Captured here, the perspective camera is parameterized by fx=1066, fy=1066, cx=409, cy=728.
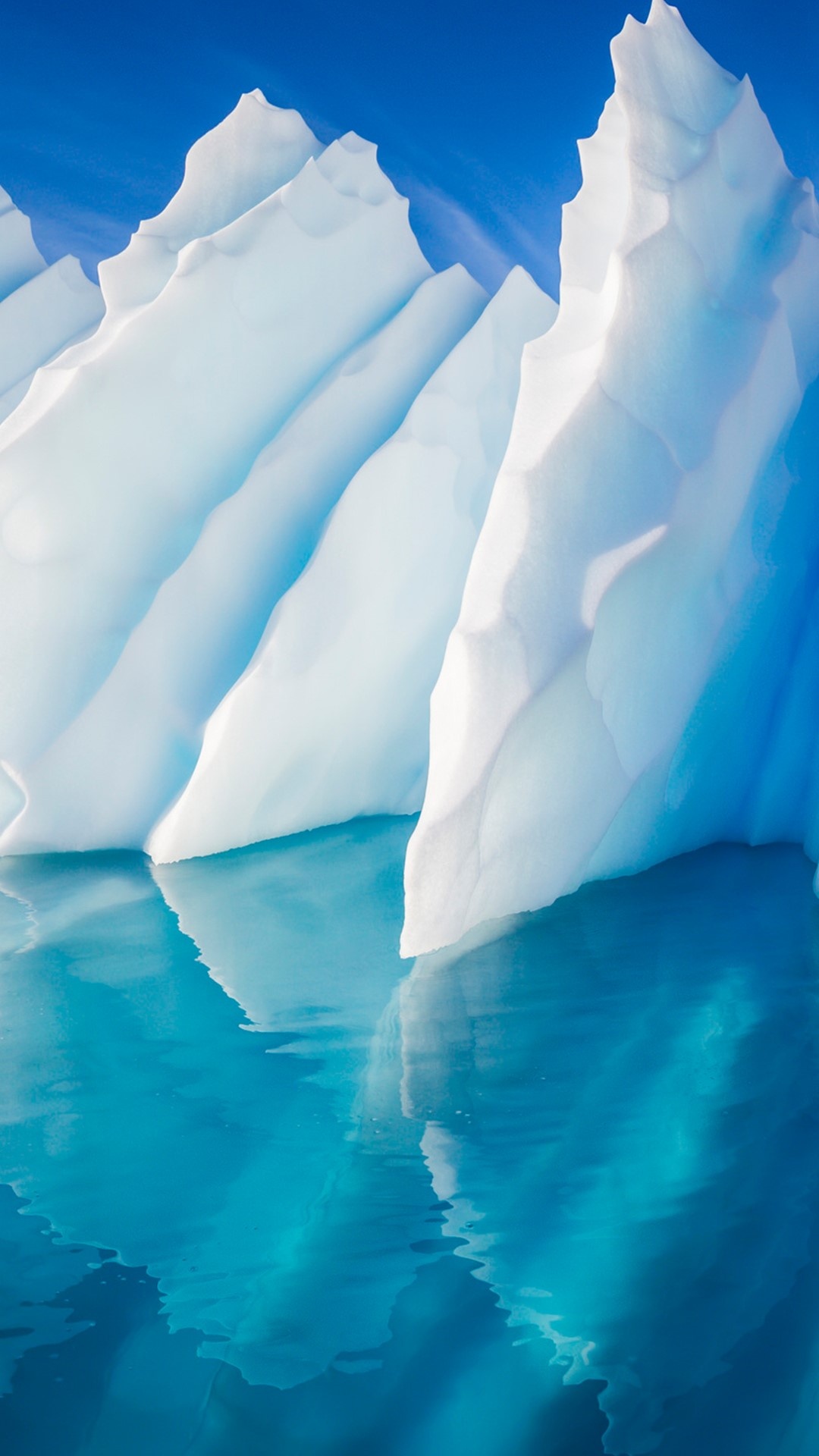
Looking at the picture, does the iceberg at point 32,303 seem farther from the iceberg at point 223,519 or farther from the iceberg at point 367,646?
the iceberg at point 367,646

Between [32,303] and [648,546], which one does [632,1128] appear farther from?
[32,303]

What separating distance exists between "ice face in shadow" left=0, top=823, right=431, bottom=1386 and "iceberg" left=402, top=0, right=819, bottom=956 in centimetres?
64

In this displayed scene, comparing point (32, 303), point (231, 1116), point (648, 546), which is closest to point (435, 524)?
point (648, 546)

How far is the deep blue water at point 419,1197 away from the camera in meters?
1.55

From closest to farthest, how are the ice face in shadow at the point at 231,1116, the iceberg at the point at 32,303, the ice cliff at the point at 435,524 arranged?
1. the ice face in shadow at the point at 231,1116
2. the ice cliff at the point at 435,524
3. the iceberg at the point at 32,303

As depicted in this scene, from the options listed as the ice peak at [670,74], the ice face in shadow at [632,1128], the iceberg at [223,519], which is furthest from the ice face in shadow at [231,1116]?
the ice peak at [670,74]

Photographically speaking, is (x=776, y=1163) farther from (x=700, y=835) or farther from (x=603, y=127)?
(x=603, y=127)

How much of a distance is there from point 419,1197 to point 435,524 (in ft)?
15.0

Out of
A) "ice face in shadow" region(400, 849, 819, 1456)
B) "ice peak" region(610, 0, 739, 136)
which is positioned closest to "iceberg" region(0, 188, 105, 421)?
"ice peak" region(610, 0, 739, 136)

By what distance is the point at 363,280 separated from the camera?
7.07m

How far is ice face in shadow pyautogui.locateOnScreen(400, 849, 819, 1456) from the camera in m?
1.69

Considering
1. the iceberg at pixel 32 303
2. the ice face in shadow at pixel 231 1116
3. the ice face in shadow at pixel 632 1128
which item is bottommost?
the ice face in shadow at pixel 231 1116

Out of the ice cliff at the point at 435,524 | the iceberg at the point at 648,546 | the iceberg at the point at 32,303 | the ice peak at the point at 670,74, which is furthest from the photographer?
the iceberg at the point at 32,303

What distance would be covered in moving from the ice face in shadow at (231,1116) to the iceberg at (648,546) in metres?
0.64
